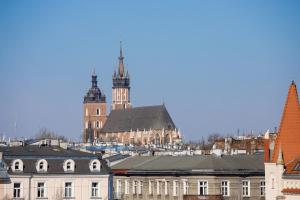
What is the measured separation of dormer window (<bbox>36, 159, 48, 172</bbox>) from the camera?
78812 mm

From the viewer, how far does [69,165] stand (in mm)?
80062

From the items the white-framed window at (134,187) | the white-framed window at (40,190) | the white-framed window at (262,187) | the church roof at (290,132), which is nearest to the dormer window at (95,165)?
the white-framed window at (40,190)

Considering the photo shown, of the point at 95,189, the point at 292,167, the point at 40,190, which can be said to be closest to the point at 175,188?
the point at 95,189

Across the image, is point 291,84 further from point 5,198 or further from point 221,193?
point 5,198

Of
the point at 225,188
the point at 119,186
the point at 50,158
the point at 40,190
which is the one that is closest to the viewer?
the point at 40,190

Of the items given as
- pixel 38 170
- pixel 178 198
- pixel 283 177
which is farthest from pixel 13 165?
pixel 283 177

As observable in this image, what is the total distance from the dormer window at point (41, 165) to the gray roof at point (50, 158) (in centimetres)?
31

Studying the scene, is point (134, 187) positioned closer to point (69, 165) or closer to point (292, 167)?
point (69, 165)

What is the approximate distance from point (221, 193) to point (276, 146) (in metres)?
9.51

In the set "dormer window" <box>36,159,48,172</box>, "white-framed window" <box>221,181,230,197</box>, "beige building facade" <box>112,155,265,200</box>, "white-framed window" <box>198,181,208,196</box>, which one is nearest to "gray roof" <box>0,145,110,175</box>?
"dormer window" <box>36,159,48,172</box>

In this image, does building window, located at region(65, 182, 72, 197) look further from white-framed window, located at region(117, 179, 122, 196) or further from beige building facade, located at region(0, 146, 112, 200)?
white-framed window, located at region(117, 179, 122, 196)

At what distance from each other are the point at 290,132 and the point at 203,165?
12269 mm

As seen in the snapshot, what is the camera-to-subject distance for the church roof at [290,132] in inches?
2948

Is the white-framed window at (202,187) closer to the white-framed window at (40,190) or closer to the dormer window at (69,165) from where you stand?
the dormer window at (69,165)
